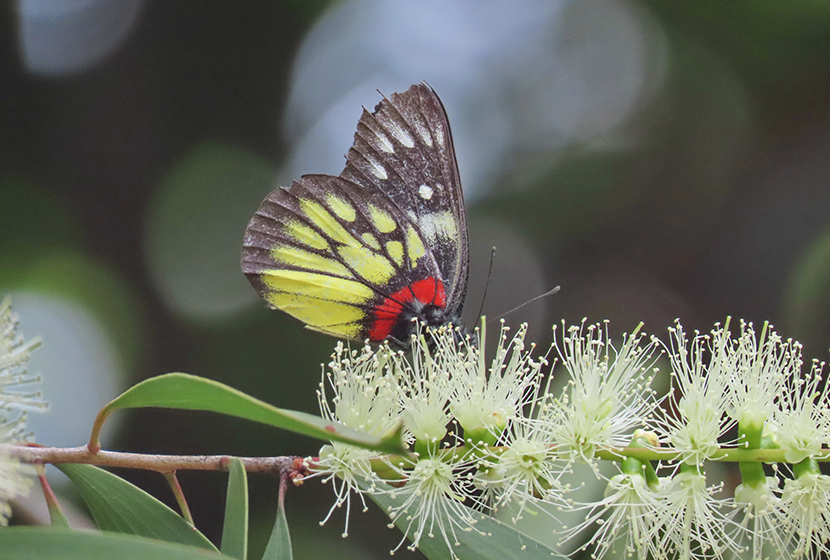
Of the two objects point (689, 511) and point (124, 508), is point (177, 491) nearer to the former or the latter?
point (124, 508)

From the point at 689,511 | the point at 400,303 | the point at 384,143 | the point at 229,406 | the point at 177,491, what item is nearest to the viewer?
the point at 229,406

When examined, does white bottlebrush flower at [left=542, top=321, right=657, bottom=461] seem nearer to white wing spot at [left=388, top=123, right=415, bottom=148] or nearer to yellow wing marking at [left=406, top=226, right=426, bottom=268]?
yellow wing marking at [left=406, top=226, right=426, bottom=268]

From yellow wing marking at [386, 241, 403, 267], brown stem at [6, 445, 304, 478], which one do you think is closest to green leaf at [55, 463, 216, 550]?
brown stem at [6, 445, 304, 478]

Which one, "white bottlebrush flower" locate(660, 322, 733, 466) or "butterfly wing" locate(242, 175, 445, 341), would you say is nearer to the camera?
"white bottlebrush flower" locate(660, 322, 733, 466)

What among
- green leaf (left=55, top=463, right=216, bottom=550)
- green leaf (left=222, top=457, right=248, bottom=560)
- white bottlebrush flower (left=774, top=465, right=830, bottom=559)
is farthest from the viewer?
white bottlebrush flower (left=774, top=465, right=830, bottom=559)

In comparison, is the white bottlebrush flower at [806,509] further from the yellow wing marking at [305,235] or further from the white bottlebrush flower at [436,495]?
the yellow wing marking at [305,235]

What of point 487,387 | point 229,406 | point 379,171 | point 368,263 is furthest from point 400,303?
point 229,406

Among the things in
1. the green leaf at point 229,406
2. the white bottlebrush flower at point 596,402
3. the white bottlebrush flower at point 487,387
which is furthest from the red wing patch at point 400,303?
the green leaf at point 229,406
